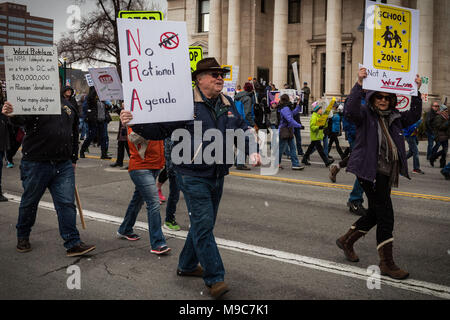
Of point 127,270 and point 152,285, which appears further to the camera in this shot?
point 127,270

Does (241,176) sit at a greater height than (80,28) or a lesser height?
lesser

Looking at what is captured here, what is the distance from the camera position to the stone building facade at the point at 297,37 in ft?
93.4

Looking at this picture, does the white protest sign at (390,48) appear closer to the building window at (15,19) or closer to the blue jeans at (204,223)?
the blue jeans at (204,223)

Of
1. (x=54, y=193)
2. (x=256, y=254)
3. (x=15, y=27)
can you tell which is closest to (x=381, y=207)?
(x=256, y=254)

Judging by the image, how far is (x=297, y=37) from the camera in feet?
115

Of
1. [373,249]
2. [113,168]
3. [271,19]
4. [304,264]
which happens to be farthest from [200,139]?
[271,19]

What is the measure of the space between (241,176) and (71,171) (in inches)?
242

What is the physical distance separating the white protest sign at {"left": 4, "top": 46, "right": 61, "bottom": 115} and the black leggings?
3480 millimetres

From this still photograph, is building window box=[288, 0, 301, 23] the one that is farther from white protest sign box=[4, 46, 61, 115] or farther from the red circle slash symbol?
the red circle slash symbol

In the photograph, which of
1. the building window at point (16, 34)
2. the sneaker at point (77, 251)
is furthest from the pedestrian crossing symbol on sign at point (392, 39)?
the building window at point (16, 34)

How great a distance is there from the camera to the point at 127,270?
4.72 m

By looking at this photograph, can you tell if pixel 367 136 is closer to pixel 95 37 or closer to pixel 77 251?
pixel 77 251

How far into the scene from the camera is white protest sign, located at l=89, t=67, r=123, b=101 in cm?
1264
